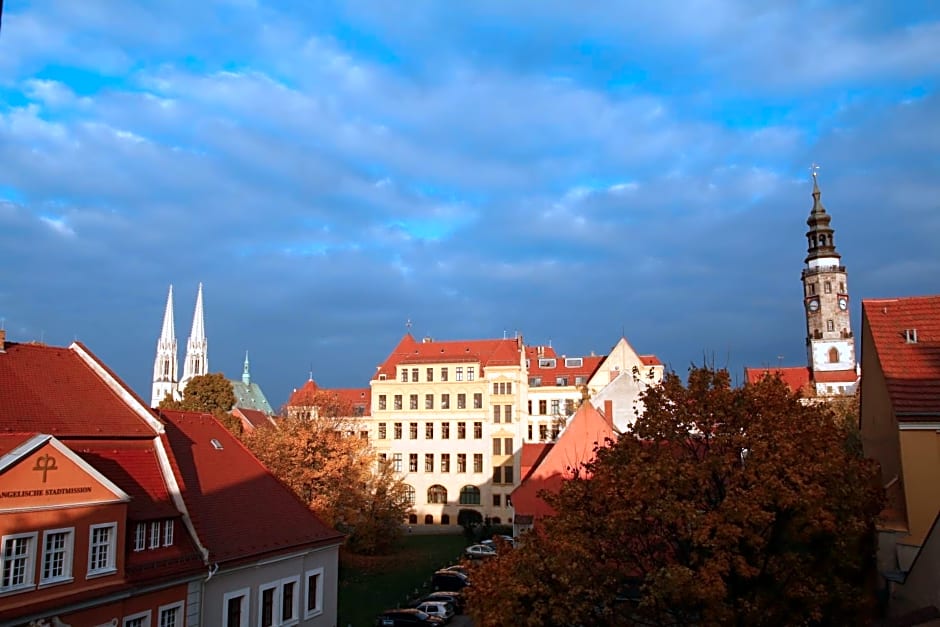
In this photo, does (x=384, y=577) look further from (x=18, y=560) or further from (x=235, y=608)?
(x=18, y=560)

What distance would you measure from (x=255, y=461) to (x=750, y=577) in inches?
882

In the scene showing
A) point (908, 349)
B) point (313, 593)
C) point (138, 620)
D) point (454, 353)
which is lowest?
point (313, 593)

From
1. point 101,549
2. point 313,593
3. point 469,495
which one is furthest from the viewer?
point 469,495

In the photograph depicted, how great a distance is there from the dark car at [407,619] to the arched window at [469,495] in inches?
1480

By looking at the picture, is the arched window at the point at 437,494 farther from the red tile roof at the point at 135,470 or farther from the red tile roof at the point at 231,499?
the red tile roof at the point at 135,470

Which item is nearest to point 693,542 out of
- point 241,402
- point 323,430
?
point 323,430

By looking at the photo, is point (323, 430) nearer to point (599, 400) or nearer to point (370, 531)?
point (370, 531)

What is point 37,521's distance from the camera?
61.0 ft

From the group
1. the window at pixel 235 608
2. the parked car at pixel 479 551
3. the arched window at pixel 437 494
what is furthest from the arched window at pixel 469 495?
the window at pixel 235 608

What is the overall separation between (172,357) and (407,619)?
5484 inches

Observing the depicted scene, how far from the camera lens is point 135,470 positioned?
23.5 metres

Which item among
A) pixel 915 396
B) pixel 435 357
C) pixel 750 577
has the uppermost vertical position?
pixel 435 357

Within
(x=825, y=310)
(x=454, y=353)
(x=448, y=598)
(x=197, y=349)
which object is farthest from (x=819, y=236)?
(x=197, y=349)

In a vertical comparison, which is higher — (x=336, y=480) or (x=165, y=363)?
(x=165, y=363)
